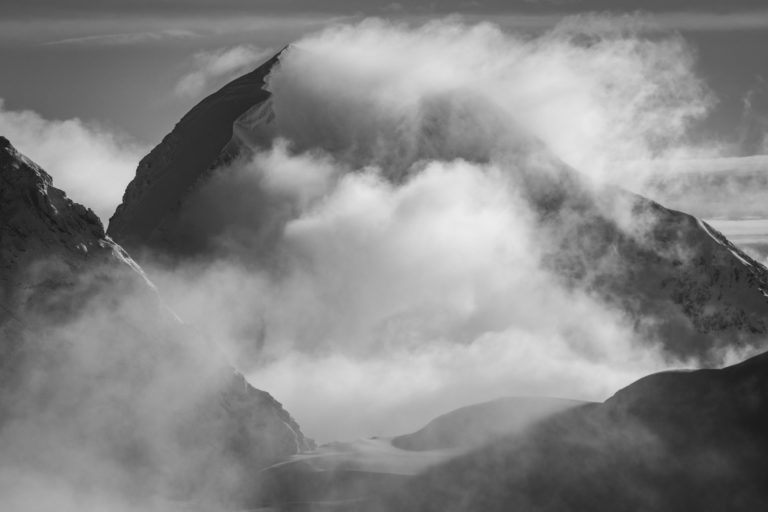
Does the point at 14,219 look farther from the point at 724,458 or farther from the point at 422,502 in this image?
the point at 724,458

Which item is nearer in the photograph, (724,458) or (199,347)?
(724,458)

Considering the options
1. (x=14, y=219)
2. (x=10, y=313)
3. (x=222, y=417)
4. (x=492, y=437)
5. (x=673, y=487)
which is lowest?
(x=673, y=487)

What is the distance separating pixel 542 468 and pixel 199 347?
151 ft

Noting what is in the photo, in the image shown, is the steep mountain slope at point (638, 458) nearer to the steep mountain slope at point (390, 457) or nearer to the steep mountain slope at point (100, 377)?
the steep mountain slope at point (390, 457)

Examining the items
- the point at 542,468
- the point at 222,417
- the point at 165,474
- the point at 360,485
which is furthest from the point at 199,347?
the point at 542,468

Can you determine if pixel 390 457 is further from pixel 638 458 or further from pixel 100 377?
pixel 100 377

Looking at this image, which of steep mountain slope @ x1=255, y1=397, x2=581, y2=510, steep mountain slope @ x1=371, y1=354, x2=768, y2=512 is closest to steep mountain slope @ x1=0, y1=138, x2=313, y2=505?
steep mountain slope @ x1=255, y1=397, x2=581, y2=510

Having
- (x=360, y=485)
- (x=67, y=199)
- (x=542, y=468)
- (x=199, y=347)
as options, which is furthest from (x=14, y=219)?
(x=542, y=468)

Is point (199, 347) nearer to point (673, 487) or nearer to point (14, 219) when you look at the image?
point (14, 219)

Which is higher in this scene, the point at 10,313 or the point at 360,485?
the point at 10,313

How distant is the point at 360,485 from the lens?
111m

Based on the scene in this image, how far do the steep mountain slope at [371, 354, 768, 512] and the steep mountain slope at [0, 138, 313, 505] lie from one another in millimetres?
23105

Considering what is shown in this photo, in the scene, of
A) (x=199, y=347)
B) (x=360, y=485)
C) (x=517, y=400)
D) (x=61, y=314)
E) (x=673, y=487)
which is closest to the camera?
(x=673, y=487)

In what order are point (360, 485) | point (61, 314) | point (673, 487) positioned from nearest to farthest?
point (673, 487) → point (360, 485) → point (61, 314)
